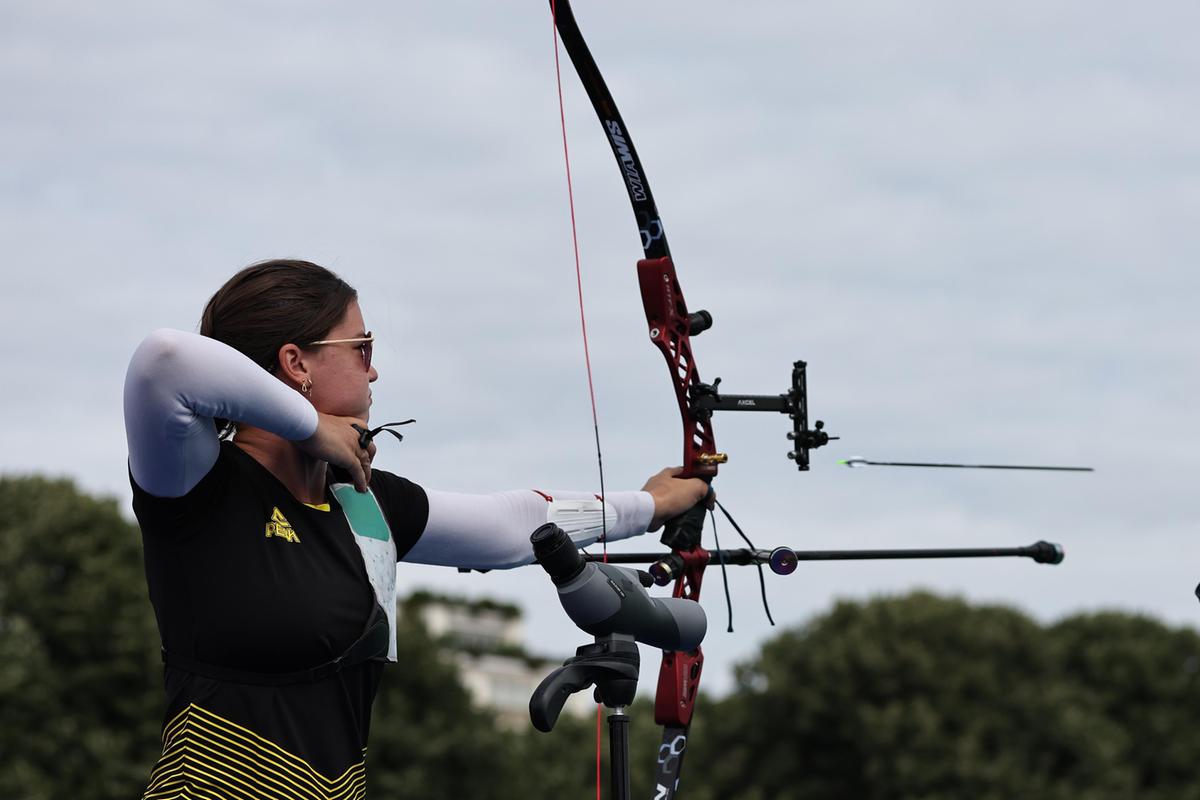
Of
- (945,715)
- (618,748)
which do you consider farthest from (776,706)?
(618,748)

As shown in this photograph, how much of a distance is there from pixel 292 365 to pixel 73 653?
20197 mm

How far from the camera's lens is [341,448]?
3.29m

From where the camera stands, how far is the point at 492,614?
94.0 m

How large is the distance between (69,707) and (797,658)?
13.8 m

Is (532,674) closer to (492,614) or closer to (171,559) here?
(492,614)

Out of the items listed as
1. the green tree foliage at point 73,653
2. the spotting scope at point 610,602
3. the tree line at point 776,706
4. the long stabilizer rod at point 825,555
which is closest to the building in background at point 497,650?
the tree line at point 776,706

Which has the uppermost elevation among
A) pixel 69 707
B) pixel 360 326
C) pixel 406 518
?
pixel 360 326

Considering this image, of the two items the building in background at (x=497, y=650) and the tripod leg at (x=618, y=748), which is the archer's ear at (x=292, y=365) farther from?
the building in background at (x=497, y=650)

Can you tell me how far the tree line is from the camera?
21.7 metres

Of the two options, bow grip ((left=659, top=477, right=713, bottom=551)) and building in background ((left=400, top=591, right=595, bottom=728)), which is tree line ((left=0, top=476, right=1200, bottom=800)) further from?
building in background ((left=400, top=591, right=595, bottom=728))

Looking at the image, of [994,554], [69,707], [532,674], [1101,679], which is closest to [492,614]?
[532,674]

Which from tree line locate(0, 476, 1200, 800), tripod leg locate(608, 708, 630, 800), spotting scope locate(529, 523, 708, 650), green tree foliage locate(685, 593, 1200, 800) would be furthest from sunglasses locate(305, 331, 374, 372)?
green tree foliage locate(685, 593, 1200, 800)

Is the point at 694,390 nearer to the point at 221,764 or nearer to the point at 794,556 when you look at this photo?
the point at 794,556

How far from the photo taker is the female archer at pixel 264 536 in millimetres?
3076
